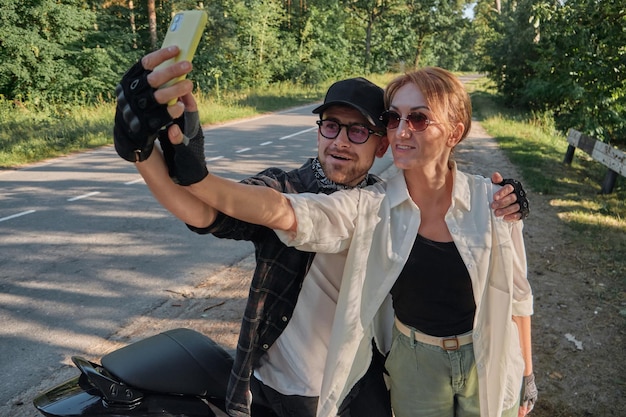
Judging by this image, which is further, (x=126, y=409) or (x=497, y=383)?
(x=497, y=383)

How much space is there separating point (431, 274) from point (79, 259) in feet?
14.5

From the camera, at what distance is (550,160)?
37.6ft

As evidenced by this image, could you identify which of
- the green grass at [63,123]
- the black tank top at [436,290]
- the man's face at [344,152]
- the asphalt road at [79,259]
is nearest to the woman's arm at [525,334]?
the black tank top at [436,290]

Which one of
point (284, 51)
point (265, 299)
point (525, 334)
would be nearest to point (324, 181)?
point (265, 299)

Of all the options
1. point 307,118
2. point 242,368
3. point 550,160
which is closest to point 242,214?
point 242,368

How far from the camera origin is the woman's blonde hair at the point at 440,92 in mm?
1729

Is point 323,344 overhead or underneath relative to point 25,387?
overhead

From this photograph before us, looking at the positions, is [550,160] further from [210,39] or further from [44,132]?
[210,39]

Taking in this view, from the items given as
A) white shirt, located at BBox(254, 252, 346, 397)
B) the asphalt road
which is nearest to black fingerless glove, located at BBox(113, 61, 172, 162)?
white shirt, located at BBox(254, 252, 346, 397)

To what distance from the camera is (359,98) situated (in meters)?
1.78

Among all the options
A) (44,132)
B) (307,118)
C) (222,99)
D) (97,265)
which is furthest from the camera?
(222,99)

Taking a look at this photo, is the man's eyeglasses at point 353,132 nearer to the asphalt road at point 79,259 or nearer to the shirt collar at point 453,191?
the shirt collar at point 453,191

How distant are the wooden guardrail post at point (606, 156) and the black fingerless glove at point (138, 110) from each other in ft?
26.4

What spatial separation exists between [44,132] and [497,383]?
44.5ft
